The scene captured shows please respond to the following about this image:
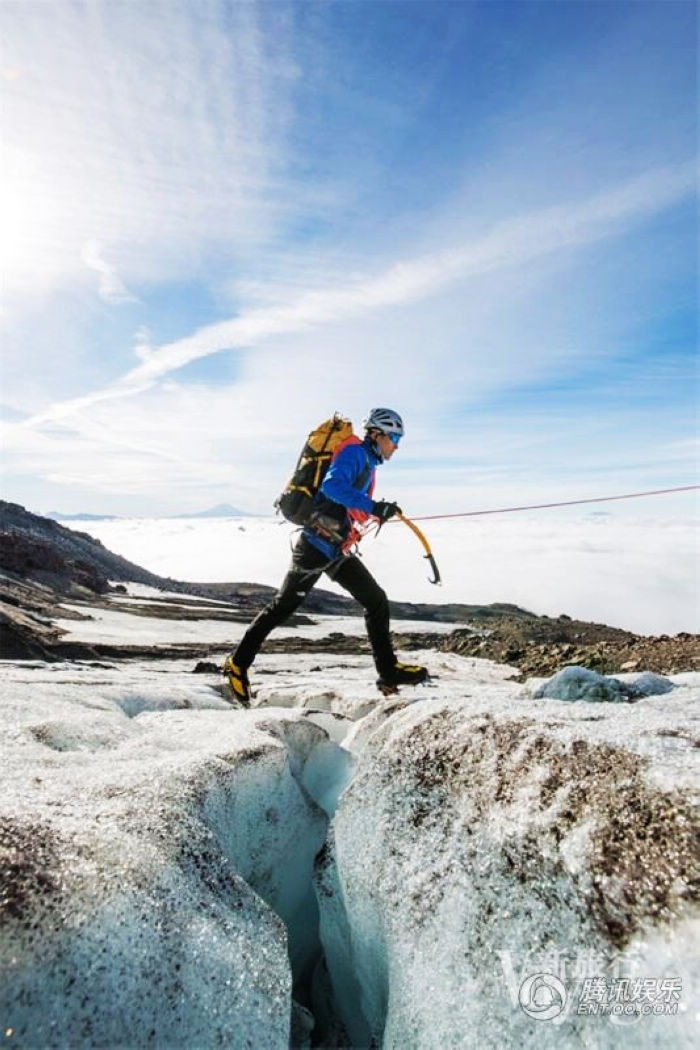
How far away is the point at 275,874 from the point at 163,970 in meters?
1.34

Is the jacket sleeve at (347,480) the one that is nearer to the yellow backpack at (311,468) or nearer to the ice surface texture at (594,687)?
the yellow backpack at (311,468)

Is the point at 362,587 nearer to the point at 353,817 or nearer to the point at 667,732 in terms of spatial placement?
the point at 353,817

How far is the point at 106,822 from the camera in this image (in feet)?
6.83

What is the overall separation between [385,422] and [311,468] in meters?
0.95

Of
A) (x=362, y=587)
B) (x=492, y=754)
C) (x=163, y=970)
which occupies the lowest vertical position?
(x=163, y=970)

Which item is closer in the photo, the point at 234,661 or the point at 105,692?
the point at 105,692

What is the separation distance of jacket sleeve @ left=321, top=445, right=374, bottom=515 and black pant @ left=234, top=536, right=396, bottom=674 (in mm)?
631

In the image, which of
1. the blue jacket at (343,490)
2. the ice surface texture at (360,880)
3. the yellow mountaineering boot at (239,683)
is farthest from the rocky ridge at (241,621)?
the ice surface texture at (360,880)

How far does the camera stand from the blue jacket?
19.2 feet

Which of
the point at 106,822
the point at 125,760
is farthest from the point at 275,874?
the point at 106,822

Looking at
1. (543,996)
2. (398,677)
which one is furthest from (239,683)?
(543,996)

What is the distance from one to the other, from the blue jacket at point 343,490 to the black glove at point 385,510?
188 millimetres

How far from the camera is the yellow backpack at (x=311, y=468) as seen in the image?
6199 mm

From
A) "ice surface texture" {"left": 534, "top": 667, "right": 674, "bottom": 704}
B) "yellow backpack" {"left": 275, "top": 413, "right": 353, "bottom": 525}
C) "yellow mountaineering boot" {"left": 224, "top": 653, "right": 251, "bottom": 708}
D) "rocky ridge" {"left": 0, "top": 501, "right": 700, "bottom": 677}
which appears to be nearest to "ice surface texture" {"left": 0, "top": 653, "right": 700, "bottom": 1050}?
"ice surface texture" {"left": 534, "top": 667, "right": 674, "bottom": 704}
